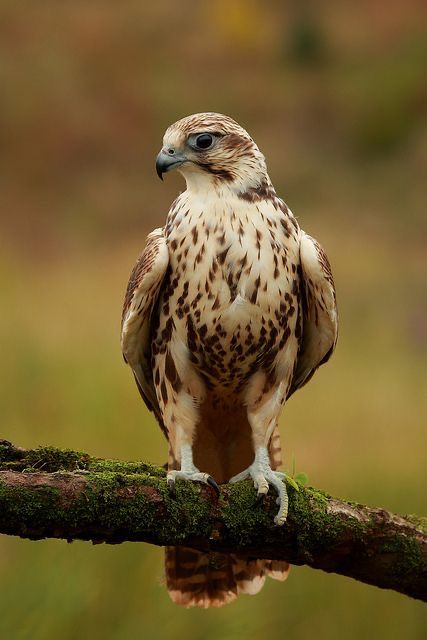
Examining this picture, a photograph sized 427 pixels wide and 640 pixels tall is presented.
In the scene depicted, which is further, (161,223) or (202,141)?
(161,223)

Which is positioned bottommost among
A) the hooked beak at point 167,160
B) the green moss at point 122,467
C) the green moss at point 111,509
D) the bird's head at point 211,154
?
the green moss at point 111,509

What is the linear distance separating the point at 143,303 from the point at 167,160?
16.5 inches

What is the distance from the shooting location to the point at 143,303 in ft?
10.1

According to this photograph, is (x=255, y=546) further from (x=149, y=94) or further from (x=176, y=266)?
(x=149, y=94)

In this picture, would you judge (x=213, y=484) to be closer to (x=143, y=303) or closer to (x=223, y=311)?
(x=223, y=311)

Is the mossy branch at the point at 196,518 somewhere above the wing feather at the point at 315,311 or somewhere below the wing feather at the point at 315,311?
below

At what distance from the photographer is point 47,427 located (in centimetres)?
578

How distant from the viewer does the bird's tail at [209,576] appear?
3.17 meters

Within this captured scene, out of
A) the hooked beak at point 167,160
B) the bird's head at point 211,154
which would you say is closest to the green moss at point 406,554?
the bird's head at point 211,154

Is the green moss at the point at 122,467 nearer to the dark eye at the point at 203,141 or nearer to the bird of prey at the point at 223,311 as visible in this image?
the bird of prey at the point at 223,311

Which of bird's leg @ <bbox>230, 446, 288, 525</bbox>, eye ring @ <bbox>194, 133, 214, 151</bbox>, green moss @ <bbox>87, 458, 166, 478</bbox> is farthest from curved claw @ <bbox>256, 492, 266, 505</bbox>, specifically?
eye ring @ <bbox>194, 133, 214, 151</bbox>

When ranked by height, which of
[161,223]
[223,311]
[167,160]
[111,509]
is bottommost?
[111,509]

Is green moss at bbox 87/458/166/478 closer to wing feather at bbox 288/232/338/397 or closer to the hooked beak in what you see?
wing feather at bbox 288/232/338/397

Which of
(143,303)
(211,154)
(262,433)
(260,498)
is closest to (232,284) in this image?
(143,303)
